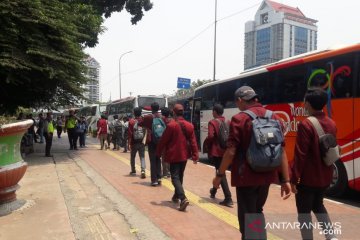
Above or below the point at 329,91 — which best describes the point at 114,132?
below

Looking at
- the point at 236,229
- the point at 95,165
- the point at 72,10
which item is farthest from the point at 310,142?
the point at 72,10

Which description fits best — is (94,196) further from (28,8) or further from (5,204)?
(28,8)

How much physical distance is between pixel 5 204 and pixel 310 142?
4853 millimetres

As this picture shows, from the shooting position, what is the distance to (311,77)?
27.9 ft

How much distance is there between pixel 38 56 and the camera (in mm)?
11773

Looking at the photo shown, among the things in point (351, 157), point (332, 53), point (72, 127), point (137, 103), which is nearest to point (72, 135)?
point (72, 127)

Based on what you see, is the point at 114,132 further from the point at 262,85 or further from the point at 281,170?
the point at 281,170

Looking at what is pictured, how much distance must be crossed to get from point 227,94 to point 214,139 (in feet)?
20.2

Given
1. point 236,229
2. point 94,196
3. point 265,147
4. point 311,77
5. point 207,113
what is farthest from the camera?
point 207,113

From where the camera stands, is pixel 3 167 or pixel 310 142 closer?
pixel 310 142

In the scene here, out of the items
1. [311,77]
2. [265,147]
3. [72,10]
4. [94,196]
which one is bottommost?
[94,196]

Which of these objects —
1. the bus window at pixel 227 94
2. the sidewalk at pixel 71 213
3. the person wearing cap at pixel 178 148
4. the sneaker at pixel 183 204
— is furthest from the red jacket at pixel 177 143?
the bus window at pixel 227 94

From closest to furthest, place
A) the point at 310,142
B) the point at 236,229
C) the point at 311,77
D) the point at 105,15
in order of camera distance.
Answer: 1. the point at 310,142
2. the point at 236,229
3. the point at 311,77
4. the point at 105,15

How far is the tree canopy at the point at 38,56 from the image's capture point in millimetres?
11109
